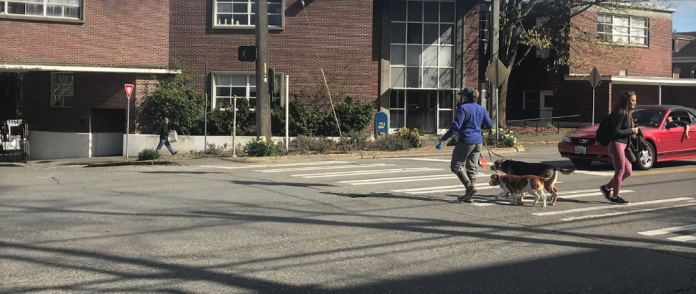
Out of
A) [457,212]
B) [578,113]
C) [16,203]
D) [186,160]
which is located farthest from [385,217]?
[578,113]

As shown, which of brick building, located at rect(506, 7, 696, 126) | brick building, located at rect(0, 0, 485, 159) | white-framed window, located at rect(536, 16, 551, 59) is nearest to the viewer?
brick building, located at rect(0, 0, 485, 159)

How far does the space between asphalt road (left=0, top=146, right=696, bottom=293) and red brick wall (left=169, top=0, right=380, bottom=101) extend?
49.7ft

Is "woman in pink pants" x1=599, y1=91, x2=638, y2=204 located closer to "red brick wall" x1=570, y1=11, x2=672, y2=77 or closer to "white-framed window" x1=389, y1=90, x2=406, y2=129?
"white-framed window" x1=389, y1=90, x2=406, y2=129

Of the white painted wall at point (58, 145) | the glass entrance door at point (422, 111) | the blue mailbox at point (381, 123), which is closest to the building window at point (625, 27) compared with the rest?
the glass entrance door at point (422, 111)

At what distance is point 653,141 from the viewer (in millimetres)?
15273

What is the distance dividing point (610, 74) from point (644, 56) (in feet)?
8.14

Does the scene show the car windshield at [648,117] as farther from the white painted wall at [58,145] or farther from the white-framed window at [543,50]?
the white painted wall at [58,145]

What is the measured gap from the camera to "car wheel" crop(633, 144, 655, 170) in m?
15.1

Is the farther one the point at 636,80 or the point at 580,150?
the point at 636,80

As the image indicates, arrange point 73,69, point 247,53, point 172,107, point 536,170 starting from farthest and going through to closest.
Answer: point 172,107, point 73,69, point 247,53, point 536,170

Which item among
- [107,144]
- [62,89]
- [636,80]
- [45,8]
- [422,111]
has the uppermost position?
[45,8]

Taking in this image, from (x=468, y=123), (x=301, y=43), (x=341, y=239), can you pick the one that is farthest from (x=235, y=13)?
(x=341, y=239)

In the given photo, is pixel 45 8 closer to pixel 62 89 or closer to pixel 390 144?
pixel 62 89

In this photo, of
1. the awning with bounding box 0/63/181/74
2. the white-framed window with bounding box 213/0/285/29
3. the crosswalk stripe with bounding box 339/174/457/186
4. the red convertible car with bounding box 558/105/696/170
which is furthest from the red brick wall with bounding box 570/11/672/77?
the crosswalk stripe with bounding box 339/174/457/186
